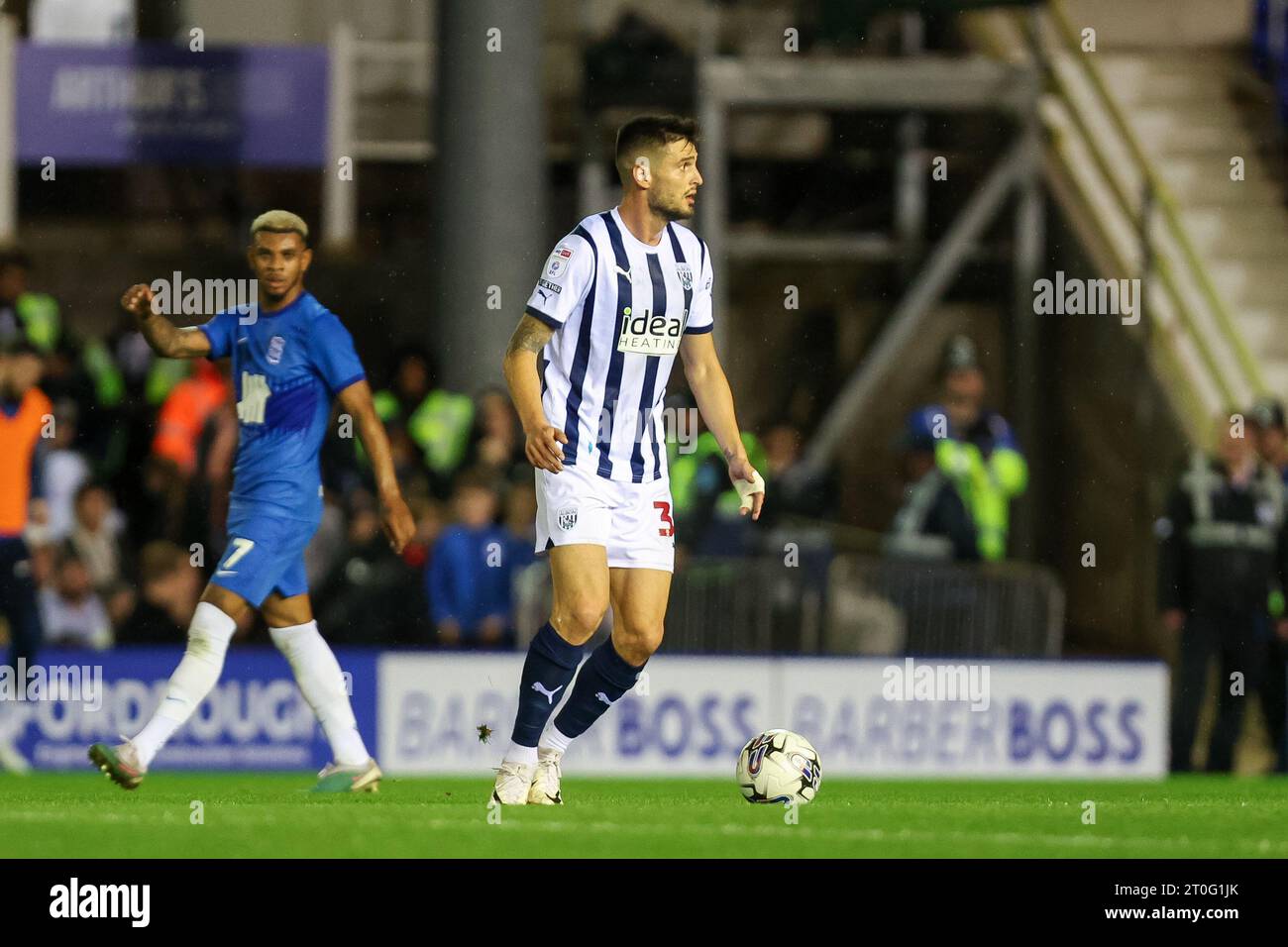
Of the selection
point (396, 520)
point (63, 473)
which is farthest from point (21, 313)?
point (396, 520)

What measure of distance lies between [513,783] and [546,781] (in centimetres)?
21

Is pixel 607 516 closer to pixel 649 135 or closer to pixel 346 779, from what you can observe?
pixel 649 135

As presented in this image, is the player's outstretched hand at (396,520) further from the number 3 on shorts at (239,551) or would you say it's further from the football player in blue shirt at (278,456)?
the number 3 on shorts at (239,551)

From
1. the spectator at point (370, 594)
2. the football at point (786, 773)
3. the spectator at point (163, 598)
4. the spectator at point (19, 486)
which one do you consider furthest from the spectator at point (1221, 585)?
the spectator at point (19, 486)

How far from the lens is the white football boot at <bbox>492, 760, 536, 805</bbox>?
8.82 meters

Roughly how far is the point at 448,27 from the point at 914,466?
4.20 metres

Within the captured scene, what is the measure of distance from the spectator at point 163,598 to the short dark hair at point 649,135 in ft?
20.5

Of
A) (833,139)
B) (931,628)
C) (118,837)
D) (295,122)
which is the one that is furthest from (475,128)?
(118,837)

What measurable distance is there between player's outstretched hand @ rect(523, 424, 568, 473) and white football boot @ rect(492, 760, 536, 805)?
1.09 meters

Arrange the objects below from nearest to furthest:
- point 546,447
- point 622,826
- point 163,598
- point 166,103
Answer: point 622,826 < point 546,447 < point 163,598 < point 166,103

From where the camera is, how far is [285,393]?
968 centimetres

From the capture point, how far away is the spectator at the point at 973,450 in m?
14.7

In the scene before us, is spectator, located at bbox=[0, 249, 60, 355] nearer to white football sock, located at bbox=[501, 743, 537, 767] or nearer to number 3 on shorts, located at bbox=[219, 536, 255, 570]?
number 3 on shorts, located at bbox=[219, 536, 255, 570]

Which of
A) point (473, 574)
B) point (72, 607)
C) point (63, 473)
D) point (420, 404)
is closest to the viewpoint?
point (473, 574)
